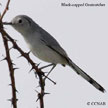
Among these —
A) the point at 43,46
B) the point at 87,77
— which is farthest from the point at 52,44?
the point at 87,77

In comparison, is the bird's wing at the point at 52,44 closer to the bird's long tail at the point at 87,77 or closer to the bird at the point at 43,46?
the bird at the point at 43,46

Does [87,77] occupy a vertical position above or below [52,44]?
below

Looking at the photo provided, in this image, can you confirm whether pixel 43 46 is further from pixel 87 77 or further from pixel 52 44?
pixel 87 77

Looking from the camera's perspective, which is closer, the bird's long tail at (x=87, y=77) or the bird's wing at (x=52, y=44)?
the bird's long tail at (x=87, y=77)

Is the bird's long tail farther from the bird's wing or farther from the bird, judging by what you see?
the bird's wing

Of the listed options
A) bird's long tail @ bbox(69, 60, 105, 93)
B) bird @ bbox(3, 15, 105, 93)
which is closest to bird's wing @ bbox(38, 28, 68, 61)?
bird @ bbox(3, 15, 105, 93)

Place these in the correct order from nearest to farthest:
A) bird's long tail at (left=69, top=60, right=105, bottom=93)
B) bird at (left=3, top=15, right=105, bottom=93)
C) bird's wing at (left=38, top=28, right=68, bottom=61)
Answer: bird's long tail at (left=69, top=60, right=105, bottom=93), bird at (left=3, top=15, right=105, bottom=93), bird's wing at (left=38, top=28, right=68, bottom=61)

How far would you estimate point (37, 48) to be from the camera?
4766mm

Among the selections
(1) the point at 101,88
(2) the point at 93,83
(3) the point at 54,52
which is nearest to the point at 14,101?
(1) the point at 101,88

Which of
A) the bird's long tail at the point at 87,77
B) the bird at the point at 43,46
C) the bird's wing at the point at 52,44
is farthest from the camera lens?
the bird's wing at the point at 52,44

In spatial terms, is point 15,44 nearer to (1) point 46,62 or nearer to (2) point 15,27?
(2) point 15,27

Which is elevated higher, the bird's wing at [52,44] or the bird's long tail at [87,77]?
the bird's wing at [52,44]

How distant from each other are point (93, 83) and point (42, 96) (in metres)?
1.63

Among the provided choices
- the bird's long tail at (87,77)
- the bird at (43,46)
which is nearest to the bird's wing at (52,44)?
the bird at (43,46)
